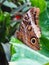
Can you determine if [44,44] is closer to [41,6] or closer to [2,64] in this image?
[41,6]

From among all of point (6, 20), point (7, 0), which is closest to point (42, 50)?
point (6, 20)

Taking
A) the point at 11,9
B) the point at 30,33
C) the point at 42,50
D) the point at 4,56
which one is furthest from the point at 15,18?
the point at 42,50

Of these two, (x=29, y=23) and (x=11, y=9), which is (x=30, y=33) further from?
(x=11, y=9)

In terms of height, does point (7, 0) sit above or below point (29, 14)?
below

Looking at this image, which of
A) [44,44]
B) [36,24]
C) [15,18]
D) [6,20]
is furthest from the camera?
[15,18]

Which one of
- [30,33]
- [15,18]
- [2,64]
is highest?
[30,33]

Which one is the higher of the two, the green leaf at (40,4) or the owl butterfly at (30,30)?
the green leaf at (40,4)

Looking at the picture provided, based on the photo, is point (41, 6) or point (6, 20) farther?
point (6, 20)

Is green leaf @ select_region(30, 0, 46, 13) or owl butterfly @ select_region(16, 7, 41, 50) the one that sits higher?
green leaf @ select_region(30, 0, 46, 13)

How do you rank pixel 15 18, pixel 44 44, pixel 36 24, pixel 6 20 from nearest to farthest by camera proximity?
pixel 44 44
pixel 36 24
pixel 6 20
pixel 15 18
